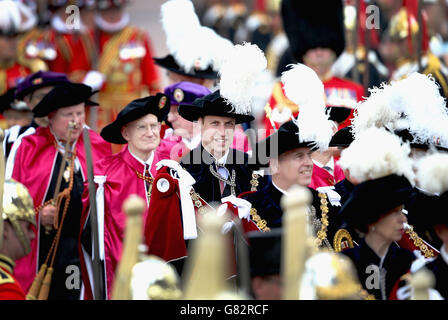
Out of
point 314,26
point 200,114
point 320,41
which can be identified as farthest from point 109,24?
point 200,114

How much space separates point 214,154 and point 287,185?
0.62 m

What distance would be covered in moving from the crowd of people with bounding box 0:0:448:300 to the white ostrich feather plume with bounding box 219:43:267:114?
10 millimetres

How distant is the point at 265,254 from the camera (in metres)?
4.88

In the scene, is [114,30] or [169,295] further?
[114,30]

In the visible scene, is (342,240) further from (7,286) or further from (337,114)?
(7,286)

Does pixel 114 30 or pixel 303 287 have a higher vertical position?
pixel 114 30

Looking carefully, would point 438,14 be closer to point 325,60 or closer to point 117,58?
point 325,60

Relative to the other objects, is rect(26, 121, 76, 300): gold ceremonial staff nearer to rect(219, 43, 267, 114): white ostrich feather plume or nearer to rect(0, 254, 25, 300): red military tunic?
rect(219, 43, 267, 114): white ostrich feather plume

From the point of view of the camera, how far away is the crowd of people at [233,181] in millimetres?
4832

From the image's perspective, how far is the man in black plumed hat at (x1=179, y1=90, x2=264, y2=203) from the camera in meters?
6.70

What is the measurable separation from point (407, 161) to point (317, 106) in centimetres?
100

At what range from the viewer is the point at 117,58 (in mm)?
11961
